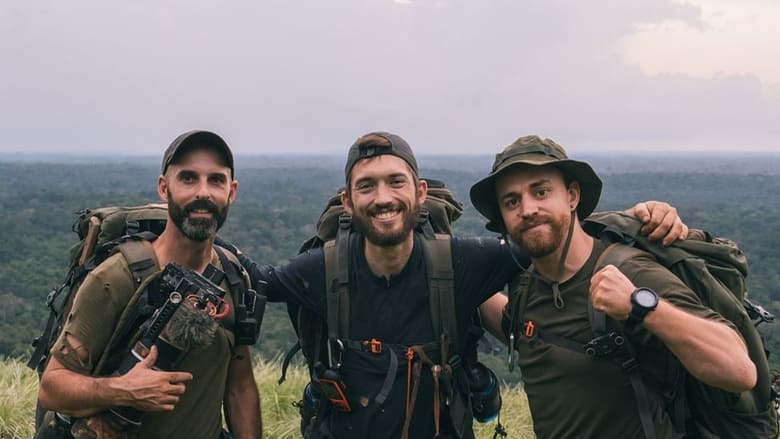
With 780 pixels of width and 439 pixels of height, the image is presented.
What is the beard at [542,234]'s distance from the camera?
3152mm

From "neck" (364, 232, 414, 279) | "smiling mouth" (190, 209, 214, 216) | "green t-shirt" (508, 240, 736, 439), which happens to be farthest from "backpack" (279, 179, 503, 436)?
"smiling mouth" (190, 209, 214, 216)

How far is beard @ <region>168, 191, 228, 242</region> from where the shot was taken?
132 inches

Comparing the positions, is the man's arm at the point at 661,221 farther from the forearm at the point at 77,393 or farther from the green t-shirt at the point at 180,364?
the forearm at the point at 77,393

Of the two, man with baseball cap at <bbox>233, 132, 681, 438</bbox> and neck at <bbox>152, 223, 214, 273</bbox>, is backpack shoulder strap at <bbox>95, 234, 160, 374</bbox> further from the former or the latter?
man with baseball cap at <bbox>233, 132, 681, 438</bbox>

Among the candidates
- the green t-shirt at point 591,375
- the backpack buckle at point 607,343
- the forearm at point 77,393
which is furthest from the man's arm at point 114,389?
the backpack buckle at point 607,343

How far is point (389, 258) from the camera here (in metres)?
3.54

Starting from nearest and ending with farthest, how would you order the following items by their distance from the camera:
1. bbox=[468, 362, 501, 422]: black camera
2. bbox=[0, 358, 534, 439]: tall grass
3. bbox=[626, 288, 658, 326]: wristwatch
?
1. bbox=[626, 288, 658, 326]: wristwatch
2. bbox=[468, 362, 501, 422]: black camera
3. bbox=[0, 358, 534, 439]: tall grass

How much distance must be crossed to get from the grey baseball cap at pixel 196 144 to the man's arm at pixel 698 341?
1.90m

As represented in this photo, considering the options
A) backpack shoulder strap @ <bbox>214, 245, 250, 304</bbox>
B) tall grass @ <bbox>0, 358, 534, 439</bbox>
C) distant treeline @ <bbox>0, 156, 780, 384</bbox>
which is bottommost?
distant treeline @ <bbox>0, 156, 780, 384</bbox>

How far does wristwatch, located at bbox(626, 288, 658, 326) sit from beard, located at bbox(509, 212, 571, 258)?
0.52m

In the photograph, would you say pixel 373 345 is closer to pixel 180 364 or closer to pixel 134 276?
pixel 180 364

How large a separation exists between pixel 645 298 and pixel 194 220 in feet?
6.52

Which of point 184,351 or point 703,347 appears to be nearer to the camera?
point 703,347

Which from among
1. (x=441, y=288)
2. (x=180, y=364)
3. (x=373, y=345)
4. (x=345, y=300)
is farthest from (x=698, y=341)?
(x=180, y=364)
